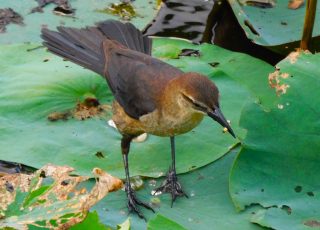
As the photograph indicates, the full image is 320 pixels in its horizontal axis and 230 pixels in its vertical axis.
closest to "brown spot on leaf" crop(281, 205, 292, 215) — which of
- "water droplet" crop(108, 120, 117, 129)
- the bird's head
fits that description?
the bird's head

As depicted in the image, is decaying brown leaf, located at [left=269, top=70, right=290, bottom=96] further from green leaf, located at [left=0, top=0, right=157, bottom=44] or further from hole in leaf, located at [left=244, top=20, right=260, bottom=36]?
green leaf, located at [left=0, top=0, right=157, bottom=44]

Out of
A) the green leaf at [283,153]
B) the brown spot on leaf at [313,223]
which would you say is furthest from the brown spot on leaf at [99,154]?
the brown spot on leaf at [313,223]

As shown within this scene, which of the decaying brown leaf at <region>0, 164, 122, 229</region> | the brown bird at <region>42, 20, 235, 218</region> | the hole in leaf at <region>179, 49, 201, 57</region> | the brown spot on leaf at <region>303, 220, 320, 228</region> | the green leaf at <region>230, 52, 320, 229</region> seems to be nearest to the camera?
the decaying brown leaf at <region>0, 164, 122, 229</region>

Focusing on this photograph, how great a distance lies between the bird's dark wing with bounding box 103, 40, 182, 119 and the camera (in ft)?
10.8

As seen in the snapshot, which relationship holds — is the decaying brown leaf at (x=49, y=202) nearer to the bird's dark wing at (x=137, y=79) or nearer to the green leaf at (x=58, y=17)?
the bird's dark wing at (x=137, y=79)

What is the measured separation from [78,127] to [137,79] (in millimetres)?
386

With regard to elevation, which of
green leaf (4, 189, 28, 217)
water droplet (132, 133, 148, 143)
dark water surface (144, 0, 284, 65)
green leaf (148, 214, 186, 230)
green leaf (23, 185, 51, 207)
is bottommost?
dark water surface (144, 0, 284, 65)

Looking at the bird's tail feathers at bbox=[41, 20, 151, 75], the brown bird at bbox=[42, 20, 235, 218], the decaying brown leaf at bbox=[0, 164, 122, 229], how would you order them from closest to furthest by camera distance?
the decaying brown leaf at bbox=[0, 164, 122, 229], the brown bird at bbox=[42, 20, 235, 218], the bird's tail feathers at bbox=[41, 20, 151, 75]

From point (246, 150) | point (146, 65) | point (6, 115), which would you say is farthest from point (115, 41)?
point (246, 150)

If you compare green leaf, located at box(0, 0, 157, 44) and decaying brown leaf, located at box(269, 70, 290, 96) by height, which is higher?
decaying brown leaf, located at box(269, 70, 290, 96)

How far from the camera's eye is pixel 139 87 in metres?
3.32

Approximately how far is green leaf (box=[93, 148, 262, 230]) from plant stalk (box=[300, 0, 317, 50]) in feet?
2.91

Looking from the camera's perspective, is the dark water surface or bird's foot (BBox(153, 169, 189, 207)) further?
the dark water surface

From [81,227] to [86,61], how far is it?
1.42 metres
